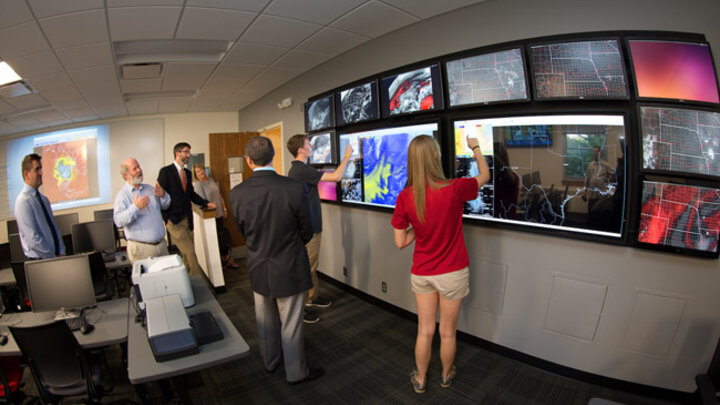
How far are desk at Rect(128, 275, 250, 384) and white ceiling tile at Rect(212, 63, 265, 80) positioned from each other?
3045mm

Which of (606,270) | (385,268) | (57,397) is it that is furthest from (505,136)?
(57,397)

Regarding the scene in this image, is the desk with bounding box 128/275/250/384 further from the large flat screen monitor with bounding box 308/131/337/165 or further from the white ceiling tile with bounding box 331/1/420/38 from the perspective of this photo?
the white ceiling tile with bounding box 331/1/420/38

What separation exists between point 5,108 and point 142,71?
2600mm

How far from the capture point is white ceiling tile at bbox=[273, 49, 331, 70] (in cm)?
328

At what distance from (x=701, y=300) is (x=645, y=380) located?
0.59 m

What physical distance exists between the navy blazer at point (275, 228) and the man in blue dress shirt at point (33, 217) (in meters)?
2.12

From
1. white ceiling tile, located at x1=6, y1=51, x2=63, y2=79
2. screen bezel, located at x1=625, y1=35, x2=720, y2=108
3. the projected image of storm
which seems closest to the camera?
screen bezel, located at x1=625, y1=35, x2=720, y2=108

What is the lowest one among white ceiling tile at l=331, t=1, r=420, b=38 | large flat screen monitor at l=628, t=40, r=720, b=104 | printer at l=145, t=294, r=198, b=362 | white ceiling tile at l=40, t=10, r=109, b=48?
printer at l=145, t=294, r=198, b=362

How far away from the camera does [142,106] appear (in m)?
5.45

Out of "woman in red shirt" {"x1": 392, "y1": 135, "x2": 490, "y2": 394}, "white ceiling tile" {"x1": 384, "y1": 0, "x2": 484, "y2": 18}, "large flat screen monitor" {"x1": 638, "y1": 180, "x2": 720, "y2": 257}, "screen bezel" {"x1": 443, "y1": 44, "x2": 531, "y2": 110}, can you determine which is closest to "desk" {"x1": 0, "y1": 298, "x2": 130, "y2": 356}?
"woman in red shirt" {"x1": 392, "y1": 135, "x2": 490, "y2": 394}

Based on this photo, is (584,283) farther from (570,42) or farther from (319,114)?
(319,114)

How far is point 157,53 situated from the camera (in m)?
3.09

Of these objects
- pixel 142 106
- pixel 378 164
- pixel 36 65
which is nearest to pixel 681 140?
pixel 378 164

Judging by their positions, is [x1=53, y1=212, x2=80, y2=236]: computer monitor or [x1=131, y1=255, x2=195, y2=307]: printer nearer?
[x1=131, y1=255, x2=195, y2=307]: printer
